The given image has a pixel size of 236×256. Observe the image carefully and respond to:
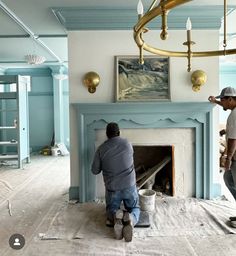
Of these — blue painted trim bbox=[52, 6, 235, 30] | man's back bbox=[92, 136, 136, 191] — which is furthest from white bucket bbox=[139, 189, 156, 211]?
blue painted trim bbox=[52, 6, 235, 30]

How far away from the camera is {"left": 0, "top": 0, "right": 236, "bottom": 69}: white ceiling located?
3.51m

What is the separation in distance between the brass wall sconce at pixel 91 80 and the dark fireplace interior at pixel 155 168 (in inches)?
44.3

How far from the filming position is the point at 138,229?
9.70 feet

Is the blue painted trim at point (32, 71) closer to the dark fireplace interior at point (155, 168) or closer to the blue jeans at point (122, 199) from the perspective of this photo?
→ the dark fireplace interior at point (155, 168)

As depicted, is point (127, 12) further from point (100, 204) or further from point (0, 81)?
point (0, 81)

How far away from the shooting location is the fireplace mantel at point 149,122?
3.82 m

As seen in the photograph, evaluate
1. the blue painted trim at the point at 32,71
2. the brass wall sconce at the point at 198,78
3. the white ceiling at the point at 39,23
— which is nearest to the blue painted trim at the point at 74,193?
the brass wall sconce at the point at 198,78

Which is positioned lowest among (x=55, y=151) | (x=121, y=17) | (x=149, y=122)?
(x=55, y=151)

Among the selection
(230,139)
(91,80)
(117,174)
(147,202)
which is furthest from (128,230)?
(91,80)

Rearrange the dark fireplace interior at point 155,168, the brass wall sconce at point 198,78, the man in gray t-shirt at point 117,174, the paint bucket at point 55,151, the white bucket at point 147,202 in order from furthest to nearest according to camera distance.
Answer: the paint bucket at point 55,151, the dark fireplace interior at point 155,168, the brass wall sconce at point 198,78, the white bucket at point 147,202, the man in gray t-shirt at point 117,174

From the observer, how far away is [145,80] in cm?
394

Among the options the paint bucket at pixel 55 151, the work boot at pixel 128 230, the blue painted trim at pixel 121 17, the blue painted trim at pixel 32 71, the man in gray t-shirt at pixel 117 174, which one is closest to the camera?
the work boot at pixel 128 230

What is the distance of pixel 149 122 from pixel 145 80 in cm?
59

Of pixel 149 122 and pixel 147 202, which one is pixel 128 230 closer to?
pixel 147 202
